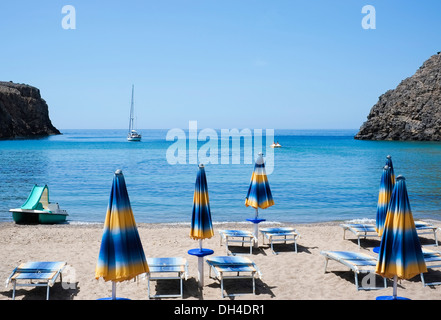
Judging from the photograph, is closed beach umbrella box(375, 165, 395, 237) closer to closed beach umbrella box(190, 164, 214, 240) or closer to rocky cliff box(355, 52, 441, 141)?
closed beach umbrella box(190, 164, 214, 240)

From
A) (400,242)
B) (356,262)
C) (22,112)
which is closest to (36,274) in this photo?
(400,242)

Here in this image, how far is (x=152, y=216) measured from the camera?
66.1ft

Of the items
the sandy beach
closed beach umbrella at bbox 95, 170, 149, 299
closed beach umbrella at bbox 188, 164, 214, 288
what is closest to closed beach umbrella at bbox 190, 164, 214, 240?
closed beach umbrella at bbox 188, 164, 214, 288

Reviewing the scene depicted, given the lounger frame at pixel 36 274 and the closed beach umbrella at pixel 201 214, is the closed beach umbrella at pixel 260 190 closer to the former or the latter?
the closed beach umbrella at pixel 201 214

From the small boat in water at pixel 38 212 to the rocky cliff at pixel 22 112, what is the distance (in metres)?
104

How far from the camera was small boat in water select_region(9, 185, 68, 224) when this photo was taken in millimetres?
Result: 16781

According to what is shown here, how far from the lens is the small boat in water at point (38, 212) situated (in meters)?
16.8

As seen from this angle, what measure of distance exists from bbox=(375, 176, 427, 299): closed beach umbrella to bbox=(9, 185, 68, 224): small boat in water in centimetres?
1497

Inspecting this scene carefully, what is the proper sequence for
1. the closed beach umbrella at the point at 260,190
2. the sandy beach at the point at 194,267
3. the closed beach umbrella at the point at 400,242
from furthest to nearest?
the closed beach umbrella at the point at 260,190 < the sandy beach at the point at 194,267 < the closed beach umbrella at the point at 400,242

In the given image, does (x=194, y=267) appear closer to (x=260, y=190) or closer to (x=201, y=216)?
(x=201, y=216)

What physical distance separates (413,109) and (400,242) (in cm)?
10726

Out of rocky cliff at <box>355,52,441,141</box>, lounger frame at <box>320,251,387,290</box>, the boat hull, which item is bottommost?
the boat hull

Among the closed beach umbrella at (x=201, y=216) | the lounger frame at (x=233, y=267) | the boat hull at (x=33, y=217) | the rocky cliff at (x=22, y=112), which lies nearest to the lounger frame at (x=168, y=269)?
the closed beach umbrella at (x=201, y=216)

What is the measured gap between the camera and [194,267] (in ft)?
33.9
